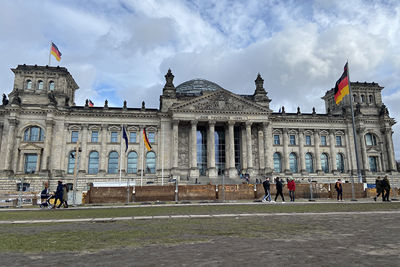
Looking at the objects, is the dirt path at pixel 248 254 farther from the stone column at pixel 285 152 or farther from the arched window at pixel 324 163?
the arched window at pixel 324 163

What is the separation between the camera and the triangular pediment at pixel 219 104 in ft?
171

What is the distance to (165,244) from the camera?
5.74 m

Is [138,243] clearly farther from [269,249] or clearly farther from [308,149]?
[308,149]

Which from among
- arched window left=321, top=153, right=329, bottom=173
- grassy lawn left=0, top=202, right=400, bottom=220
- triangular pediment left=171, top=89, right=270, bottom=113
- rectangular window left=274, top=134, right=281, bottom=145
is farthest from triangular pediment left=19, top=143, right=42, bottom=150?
arched window left=321, top=153, right=329, bottom=173

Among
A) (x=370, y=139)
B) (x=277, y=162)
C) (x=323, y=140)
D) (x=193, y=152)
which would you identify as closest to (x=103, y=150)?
(x=193, y=152)

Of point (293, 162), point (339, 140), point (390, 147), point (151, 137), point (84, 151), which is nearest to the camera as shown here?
point (84, 151)

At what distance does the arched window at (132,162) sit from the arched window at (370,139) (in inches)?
1909

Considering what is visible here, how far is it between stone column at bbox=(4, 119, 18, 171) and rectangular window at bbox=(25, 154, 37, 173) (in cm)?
237

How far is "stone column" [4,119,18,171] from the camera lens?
47.8 metres

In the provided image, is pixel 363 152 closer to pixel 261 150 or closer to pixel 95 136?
pixel 261 150

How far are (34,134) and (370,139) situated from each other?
66.8 metres

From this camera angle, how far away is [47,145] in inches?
1953

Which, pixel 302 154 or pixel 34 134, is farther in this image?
pixel 302 154

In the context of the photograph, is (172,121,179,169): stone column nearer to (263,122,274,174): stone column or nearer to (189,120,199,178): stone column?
(189,120,199,178): stone column
